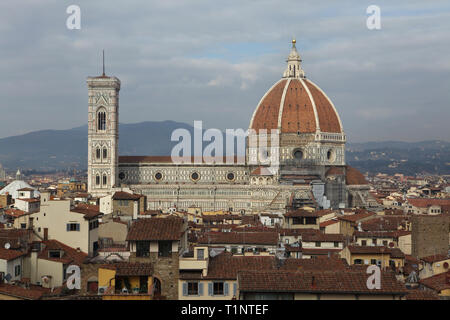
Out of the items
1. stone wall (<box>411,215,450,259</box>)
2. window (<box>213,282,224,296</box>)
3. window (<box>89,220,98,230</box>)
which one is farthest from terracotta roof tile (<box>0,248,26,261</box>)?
stone wall (<box>411,215,450,259</box>)

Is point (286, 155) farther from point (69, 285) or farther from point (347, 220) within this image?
point (69, 285)

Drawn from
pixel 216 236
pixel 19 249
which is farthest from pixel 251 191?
pixel 19 249

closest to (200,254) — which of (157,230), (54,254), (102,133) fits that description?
(157,230)

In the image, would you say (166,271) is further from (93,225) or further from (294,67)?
(294,67)

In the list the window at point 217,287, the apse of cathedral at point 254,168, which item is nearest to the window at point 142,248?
the window at point 217,287

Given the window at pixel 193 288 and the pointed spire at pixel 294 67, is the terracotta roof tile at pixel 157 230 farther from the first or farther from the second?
the pointed spire at pixel 294 67

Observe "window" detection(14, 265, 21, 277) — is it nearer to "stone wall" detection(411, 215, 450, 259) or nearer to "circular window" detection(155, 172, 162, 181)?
"stone wall" detection(411, 215, 450, 259)

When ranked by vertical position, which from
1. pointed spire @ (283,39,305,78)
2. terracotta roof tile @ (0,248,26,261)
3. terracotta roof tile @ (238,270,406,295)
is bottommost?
terracotta roof tile @ (0,248,26,261)
